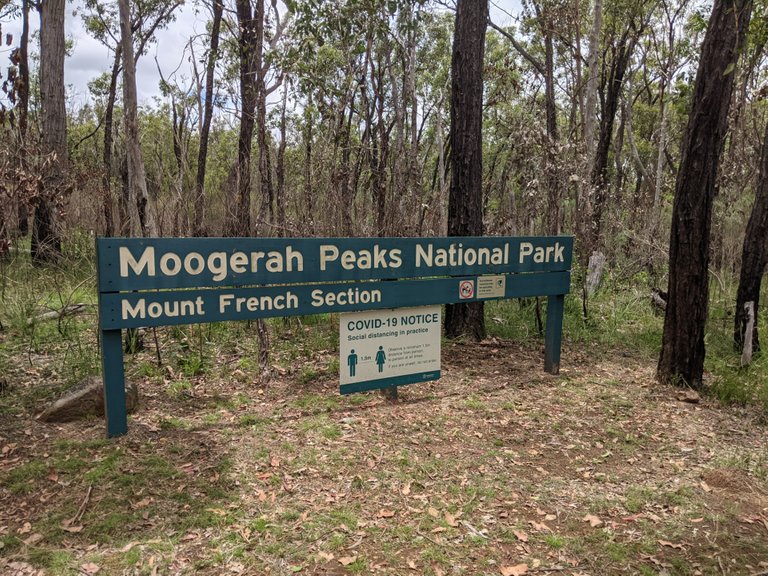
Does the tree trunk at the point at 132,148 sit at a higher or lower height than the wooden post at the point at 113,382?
higher

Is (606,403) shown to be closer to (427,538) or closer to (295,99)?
(427,538)

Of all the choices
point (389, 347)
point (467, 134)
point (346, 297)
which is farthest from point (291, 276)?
point (467, 134)

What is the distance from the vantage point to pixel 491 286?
5.05 meters

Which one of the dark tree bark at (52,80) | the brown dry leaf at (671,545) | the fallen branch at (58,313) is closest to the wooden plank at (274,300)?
the brown dry leaf at (671,545)

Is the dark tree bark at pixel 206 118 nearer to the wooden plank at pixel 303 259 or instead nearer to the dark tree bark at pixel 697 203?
the wooden plank at pixel 303 259

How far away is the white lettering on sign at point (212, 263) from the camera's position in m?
3.49

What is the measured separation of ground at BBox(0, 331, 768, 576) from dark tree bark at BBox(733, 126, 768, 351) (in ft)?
7.97

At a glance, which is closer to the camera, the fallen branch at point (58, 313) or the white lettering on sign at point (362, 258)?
the white lettering on sign at point (362, 258)

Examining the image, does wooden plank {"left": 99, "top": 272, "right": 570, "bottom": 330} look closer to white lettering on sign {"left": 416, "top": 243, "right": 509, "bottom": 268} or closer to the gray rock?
white lettering on sign {"left": 416, "top": 243, "right": 509, "bottom": 268}

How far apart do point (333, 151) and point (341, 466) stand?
5.76 m

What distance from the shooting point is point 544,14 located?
13.2 m

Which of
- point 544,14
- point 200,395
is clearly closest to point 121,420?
point 200,395

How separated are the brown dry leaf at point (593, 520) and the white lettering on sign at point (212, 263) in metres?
2.43

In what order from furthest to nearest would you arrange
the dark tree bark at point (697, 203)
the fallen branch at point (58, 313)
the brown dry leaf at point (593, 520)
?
the fallen branch at point (58, 313) → the dark tree bark at point (697, 203) → the brown dry leaf at point (593, 520)
